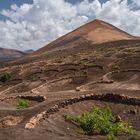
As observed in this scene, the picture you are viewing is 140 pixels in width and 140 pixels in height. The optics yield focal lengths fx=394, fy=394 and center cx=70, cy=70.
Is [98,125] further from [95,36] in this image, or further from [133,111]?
[95,36]

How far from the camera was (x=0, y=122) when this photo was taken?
77.9 feet

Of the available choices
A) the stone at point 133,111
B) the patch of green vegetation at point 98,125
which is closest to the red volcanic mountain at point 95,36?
the stone at point 133,111

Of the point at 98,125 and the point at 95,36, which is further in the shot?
the point at 95,36

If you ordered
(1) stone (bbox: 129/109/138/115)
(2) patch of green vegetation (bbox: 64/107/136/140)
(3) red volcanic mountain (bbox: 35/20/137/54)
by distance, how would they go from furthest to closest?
(3) red volcanic mountain (bbox: 35/20/137/54)
(1) stone (bbox: 129/109/138/115)
(2) patch of green vegetation (bbox: 64/107/136/140)

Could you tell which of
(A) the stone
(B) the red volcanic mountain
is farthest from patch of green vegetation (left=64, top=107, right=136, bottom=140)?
(B) the red volcanic mountain

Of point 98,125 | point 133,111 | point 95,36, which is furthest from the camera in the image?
point 95,36

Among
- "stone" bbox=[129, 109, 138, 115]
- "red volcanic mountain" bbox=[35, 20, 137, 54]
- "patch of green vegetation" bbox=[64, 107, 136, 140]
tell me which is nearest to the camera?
"patch of green vegetation" bbox=[64, 107, 136, 140]

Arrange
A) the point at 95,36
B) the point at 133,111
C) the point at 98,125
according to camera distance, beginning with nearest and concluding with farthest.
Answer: the point at 98,125, the point at 133,111, the point at 95,36

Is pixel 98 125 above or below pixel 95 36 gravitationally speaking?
below

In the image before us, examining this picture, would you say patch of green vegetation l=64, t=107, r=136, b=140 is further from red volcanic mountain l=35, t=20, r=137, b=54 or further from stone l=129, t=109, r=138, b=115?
red volcanic mountain l=35, t=20, r=137, b=54

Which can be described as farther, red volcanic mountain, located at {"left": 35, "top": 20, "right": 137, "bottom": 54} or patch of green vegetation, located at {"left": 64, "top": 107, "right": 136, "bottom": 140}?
red volcanic mountain, located at {"left": 35, "top": 20, "right": 137, "bottom": 54}

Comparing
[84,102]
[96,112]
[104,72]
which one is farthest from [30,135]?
[104,72]

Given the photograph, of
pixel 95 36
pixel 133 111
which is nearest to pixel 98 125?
pixel 133 111

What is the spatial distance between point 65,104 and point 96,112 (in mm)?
2456
